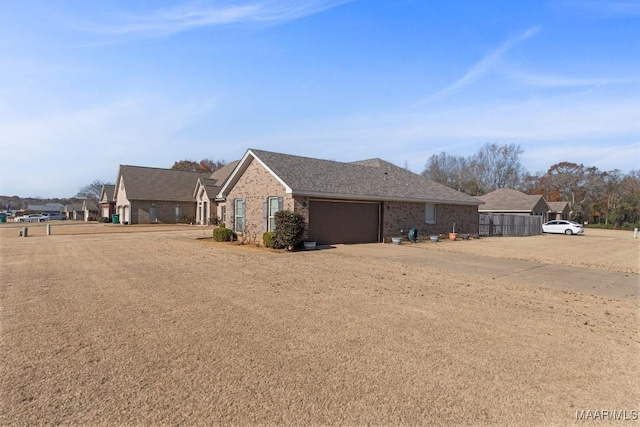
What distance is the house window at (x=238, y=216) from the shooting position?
20578mm

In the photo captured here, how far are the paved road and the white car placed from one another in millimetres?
26289

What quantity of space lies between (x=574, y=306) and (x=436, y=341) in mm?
4100

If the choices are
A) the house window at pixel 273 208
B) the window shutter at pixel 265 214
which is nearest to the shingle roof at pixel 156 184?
the window shutter at pixel 265 214

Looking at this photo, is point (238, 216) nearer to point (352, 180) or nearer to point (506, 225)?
point (352, 180)

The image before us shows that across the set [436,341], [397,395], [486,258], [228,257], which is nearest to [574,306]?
[436,341]

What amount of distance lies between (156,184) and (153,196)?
2.09 meters

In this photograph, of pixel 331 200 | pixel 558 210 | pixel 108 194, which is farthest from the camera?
pixel 558 210

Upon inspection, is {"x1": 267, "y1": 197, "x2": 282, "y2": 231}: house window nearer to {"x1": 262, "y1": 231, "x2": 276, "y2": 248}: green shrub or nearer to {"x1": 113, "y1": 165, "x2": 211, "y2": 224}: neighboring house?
{"x1": 262, "y1": 231, "x2": 276, "y2": 248}: green shrub

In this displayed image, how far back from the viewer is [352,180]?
2077 cm

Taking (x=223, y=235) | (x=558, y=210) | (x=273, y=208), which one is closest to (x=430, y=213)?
(x=273, y=208)

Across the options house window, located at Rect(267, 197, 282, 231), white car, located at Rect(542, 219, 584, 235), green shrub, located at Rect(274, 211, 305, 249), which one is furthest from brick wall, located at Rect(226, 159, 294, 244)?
white car, located at Rect(542, 219, 584, 235)

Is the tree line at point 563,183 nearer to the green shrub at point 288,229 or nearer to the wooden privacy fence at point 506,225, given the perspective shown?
the wooden privacy fence at point 506,225

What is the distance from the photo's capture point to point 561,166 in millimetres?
68688

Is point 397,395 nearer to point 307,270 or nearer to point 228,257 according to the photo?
point 307,270
